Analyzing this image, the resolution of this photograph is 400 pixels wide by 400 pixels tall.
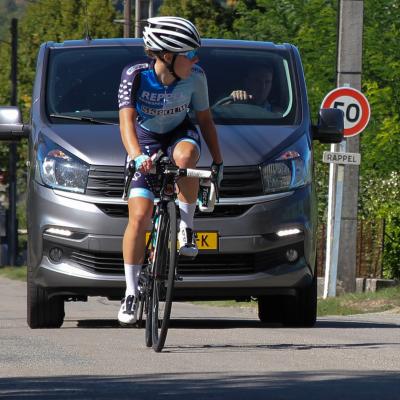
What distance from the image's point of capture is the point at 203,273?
36.1 feet

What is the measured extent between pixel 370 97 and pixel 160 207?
22822 millimetres

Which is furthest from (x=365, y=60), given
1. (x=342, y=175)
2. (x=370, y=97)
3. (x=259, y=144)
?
(x=259, y=144)

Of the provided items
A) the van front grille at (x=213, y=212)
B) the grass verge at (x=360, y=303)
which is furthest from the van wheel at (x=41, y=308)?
the grass verge at (x=360, y=303)

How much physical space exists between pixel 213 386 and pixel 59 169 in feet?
13.2

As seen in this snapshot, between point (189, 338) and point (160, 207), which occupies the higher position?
point (160, 207)

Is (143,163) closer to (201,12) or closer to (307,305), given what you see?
(307,305)

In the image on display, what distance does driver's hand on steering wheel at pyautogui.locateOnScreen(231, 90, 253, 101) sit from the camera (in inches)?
468

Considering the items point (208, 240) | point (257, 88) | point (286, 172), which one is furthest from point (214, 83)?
point (208, 240)

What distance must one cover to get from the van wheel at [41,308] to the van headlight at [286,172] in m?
1.72

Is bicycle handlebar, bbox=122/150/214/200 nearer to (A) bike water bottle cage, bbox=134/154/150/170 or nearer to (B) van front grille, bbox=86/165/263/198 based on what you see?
(A) bike water bottle cage, bbox=134/154/150/170

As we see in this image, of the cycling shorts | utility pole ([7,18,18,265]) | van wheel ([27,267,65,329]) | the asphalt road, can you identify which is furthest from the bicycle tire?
utility pole ([7,18,18,265])

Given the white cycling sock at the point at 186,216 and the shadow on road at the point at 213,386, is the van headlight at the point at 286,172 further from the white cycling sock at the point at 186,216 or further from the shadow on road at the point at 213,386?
the shadow on road at the point at 213,386

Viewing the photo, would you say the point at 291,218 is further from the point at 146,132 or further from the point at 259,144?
the point at 146,132

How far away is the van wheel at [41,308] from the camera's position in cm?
1134
